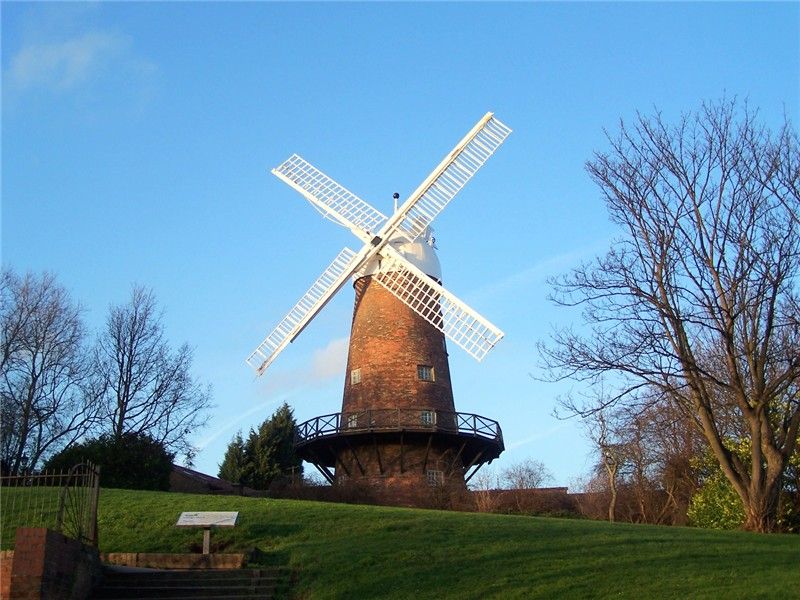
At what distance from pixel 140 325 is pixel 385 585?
2070 cm

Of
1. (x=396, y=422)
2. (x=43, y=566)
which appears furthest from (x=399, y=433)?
(x=43, y=566)

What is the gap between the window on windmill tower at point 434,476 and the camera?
27.9 meters

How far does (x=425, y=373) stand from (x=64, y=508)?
1621 centimetres

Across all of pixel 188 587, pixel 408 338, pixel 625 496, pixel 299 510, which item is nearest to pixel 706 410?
pixel 299 510

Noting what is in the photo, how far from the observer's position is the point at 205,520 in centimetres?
1503

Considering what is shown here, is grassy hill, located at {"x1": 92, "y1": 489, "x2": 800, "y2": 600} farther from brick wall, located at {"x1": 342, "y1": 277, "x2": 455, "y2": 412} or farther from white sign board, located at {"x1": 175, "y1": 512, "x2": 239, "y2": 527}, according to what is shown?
brick wall, located at {"x1": 342, "y1": 277, "x2": 455, "y2": 412}

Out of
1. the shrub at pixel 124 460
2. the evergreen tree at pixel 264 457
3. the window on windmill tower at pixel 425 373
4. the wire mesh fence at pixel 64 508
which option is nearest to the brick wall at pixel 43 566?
the wire mesh fence at pixel 64 508

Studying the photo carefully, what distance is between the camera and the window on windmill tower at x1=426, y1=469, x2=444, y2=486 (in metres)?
27.9

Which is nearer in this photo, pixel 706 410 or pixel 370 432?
pixel 706 410

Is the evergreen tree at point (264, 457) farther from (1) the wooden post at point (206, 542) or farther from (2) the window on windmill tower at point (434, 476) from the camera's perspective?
(1) the wooden post at point (206, 542)

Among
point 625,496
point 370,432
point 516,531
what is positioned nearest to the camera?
point 516,531

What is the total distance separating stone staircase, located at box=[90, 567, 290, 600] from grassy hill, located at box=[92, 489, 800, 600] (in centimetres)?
42

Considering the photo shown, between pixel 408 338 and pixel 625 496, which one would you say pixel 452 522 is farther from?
pixel 625 496

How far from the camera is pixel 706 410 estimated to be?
1823cm
